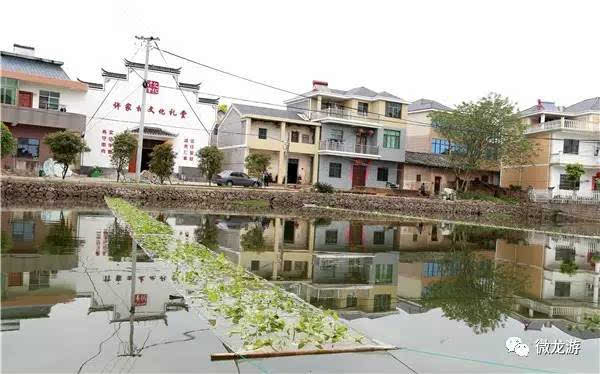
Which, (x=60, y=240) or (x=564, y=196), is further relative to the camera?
(x=564, y=196)

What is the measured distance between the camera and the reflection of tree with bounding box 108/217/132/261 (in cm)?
1220

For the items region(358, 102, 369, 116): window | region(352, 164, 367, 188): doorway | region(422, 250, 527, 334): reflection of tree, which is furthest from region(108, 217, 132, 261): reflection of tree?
region(358, 102, 369, 116): window

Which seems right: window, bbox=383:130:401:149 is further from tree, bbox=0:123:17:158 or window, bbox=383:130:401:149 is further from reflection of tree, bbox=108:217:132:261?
reflection of tree, bbox=108:217:132:261

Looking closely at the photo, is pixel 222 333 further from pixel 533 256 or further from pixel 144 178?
pixel 144 178

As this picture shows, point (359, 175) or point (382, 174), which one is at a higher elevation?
point (382, 174)

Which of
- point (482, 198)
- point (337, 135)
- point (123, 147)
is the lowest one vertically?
point (482, 198)

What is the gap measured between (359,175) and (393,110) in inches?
261

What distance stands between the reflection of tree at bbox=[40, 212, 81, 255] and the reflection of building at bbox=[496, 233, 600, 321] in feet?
33.1

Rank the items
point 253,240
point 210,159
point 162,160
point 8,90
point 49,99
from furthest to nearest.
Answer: point 49,99
point 210,159
point 8,90
point 162,160
point 253,240

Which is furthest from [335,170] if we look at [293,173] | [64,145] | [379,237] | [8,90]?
[8,90]

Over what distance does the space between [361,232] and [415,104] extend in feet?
116

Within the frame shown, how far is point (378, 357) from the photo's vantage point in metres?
6.36

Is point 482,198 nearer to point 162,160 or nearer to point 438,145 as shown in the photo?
point 438,145

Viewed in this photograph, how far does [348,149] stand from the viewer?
46.7 metres
